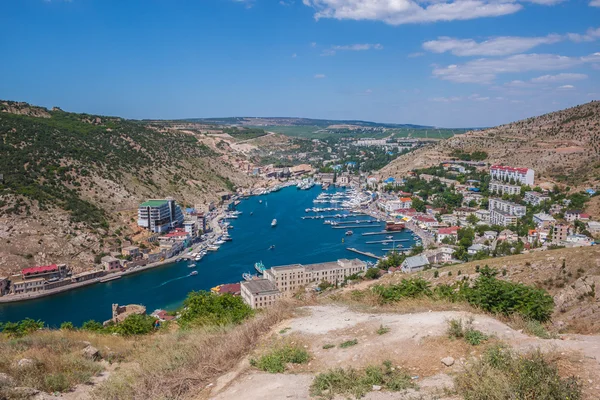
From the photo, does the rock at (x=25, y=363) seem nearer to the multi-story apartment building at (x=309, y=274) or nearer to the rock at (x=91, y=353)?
the rock at (x=91, y=353)

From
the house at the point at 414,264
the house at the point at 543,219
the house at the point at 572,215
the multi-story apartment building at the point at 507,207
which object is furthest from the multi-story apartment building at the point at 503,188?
the house at the point at 414,264

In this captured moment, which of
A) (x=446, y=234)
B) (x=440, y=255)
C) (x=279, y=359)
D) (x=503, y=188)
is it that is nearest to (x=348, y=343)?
(x=279, y=359)

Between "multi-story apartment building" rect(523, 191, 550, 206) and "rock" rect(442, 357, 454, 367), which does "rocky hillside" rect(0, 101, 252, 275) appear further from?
"multi-story apartment building" rect(523, 191, 550, 206)

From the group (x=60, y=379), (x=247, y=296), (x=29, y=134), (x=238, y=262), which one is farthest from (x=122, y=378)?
(x=29, y=134)

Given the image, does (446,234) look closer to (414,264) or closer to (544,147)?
(414,264)

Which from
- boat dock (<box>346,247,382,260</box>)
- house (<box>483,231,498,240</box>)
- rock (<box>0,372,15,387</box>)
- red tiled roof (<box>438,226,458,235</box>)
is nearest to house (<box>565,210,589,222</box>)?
house (<box>483,231,498,240</box>)

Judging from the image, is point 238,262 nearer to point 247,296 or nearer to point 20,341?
point 247,296
